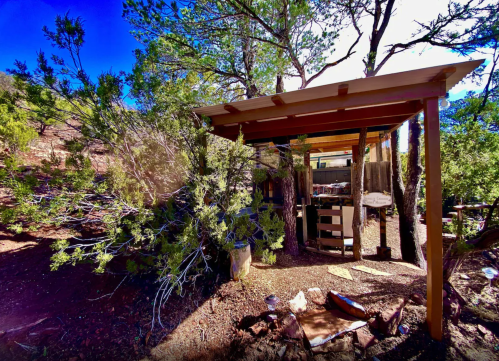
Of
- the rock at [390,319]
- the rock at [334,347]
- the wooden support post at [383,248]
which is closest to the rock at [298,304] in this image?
the rock at [334,347]

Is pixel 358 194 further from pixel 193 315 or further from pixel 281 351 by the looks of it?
pixel 193 315

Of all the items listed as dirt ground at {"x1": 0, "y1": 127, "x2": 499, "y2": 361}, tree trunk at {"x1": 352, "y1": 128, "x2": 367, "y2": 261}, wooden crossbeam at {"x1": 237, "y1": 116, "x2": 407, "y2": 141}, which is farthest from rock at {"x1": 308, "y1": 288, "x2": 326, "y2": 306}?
wooden crossbeam at {"x1": 237, "y1": 116, "x2": 407, "y2": 141}

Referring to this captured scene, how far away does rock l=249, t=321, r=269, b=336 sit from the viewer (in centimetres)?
231

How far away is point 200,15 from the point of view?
459 centimetres

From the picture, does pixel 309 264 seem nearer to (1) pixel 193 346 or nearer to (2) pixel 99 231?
(1) pixel 193 346

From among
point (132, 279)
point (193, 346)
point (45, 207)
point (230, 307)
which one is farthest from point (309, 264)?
point (45, 207)

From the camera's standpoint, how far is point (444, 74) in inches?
86.9

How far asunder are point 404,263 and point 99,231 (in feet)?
21.5

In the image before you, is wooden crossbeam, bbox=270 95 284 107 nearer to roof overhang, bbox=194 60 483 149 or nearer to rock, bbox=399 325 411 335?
roof overhang, bbox=194 60 483 149

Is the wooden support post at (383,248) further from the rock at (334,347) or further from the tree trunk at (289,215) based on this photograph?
the rock at (334,347)

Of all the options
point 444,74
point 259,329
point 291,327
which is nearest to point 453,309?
point 291,327

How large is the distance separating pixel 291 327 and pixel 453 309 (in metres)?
2.03

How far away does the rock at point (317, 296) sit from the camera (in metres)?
2.76

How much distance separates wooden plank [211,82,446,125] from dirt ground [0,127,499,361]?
7.15 feet
